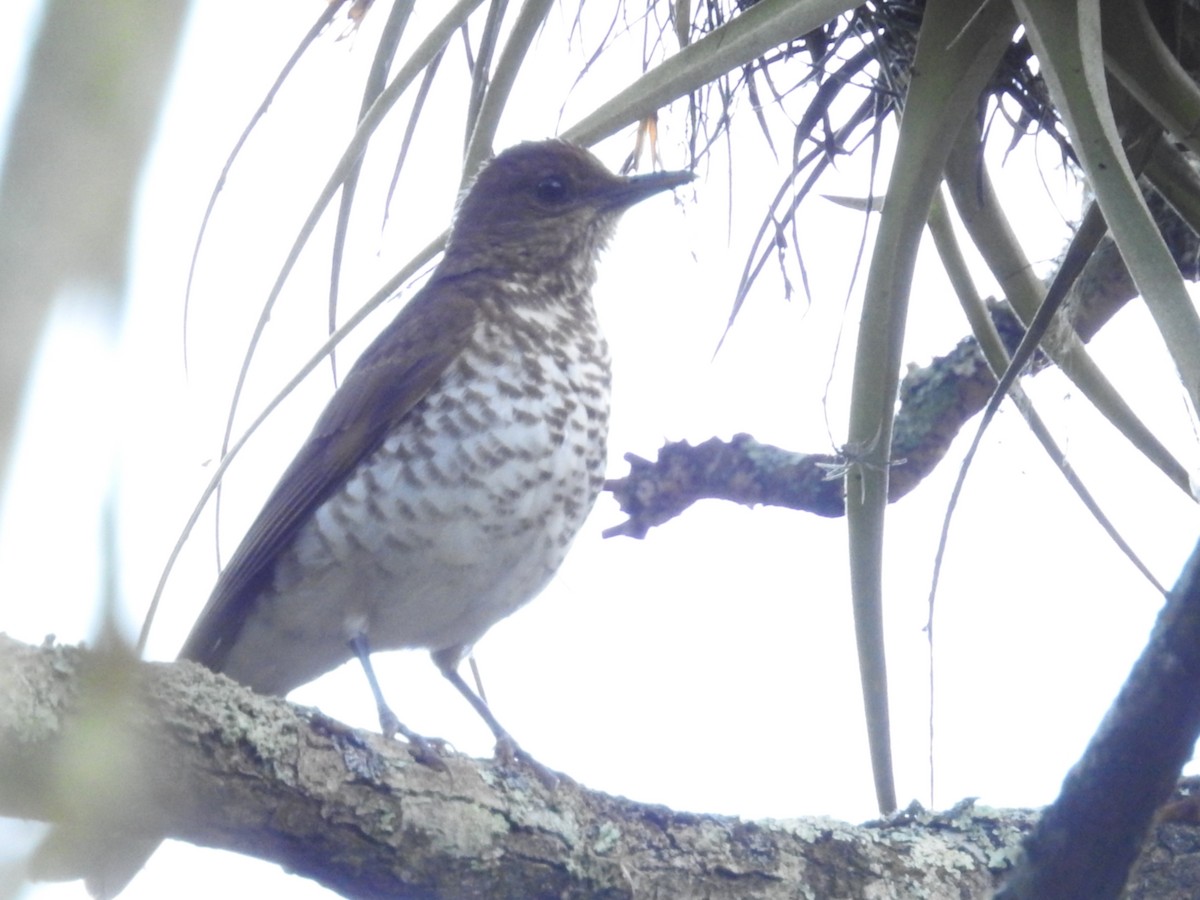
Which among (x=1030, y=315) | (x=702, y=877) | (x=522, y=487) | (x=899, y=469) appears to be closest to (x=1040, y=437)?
(x=1030, y=315)

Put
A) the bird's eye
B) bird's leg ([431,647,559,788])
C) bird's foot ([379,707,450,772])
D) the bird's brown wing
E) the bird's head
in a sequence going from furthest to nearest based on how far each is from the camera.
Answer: the bird's eye < the bird's head < the bird's brown wing < bird's leg ([431,647,559,788]) < bird's foot ([379,707,450,772])

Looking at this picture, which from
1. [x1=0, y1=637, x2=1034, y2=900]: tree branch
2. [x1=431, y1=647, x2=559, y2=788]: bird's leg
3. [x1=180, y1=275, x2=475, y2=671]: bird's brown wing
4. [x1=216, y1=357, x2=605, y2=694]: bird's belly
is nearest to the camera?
[x1=0, y1=637, x2=1034, y2=900]: tree branch

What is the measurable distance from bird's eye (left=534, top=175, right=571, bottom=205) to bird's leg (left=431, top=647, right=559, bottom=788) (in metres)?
1.36

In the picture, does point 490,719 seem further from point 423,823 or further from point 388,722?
point 423,823

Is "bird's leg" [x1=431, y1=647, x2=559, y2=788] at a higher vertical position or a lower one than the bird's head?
lower

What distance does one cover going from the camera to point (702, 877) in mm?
→ 2182

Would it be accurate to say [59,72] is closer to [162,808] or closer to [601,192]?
[162,808]

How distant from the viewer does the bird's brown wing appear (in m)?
3.25

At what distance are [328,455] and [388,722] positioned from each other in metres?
0.69

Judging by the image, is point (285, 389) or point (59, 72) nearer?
point (59, 72)

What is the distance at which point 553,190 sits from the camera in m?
4.05

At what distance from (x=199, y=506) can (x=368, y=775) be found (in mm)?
663

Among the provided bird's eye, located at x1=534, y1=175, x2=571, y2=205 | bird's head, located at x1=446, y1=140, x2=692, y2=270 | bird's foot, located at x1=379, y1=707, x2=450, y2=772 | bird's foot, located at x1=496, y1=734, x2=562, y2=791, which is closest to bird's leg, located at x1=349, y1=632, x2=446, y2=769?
bird's foot, located at x1=379, y1=707, x2=450, y2=772

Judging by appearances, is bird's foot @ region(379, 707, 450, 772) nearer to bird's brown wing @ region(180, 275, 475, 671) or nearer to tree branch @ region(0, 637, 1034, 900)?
tree branch @ region(0, 637, 1034, 900)
